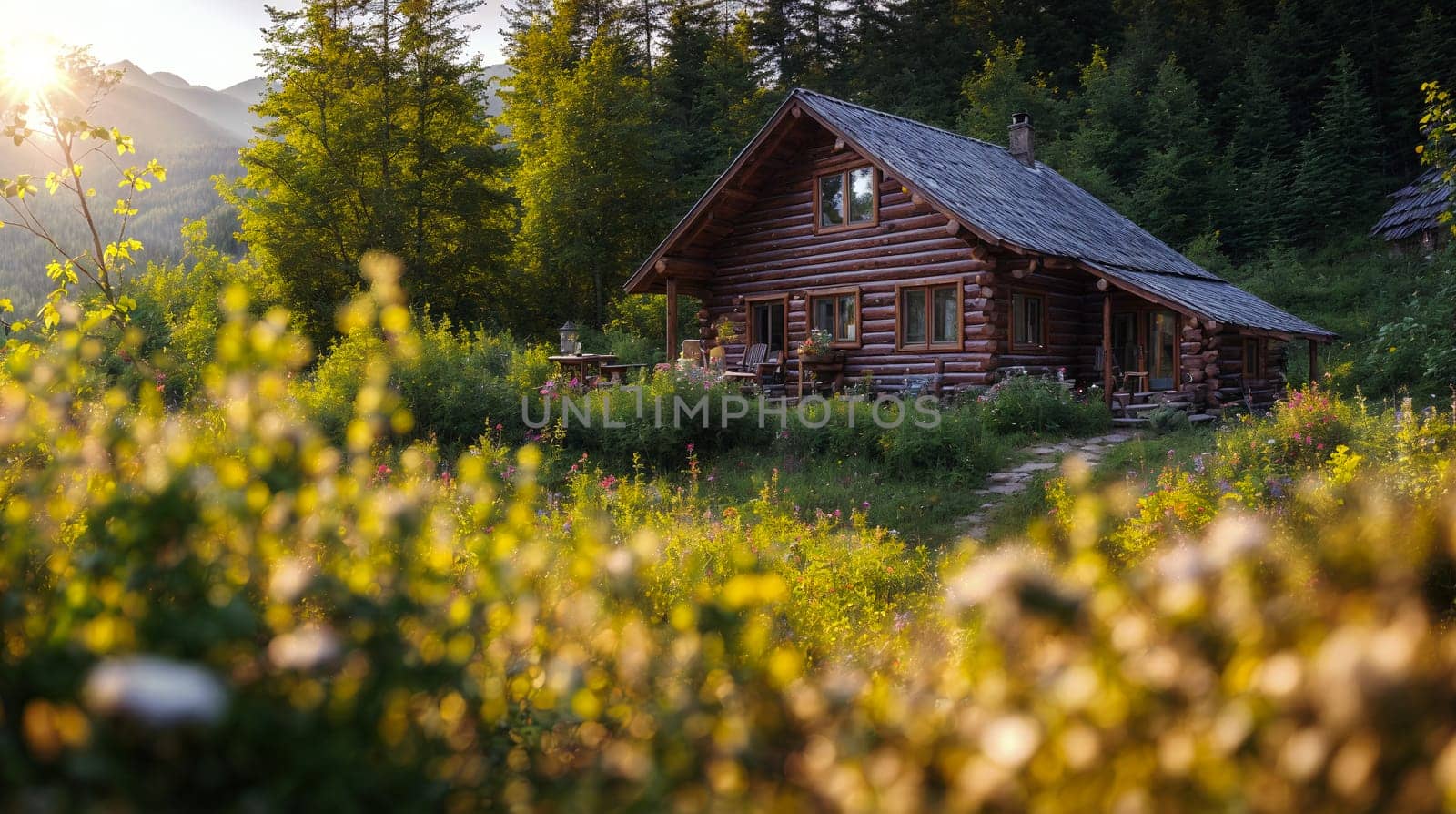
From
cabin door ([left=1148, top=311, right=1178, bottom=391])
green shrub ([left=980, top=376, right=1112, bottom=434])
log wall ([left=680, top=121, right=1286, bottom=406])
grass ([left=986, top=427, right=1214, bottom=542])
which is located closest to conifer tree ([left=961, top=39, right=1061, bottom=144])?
cabin door ([left=1148, top=311, right=1178, bottom=391])

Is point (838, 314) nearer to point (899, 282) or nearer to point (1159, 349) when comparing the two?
point (899, 282)

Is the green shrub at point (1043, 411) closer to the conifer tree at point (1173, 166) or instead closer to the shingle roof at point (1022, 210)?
the shingle roof at point (1022, 210)

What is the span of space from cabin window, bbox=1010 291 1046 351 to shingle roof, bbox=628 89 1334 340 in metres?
1.27

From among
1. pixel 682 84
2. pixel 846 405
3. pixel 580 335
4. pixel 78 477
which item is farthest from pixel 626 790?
pixel 682 84

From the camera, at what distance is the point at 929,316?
16.2 m

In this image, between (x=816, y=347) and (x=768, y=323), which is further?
(x=768, y=323)

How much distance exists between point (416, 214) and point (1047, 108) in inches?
A: 950

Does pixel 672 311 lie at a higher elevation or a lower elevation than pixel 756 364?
higher

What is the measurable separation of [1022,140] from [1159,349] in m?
6.38

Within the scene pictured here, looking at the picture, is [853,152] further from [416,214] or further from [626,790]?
[626,790]

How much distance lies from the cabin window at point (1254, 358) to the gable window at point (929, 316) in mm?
6568

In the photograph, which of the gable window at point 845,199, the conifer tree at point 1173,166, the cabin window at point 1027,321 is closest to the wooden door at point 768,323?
the gable window at point 845,199

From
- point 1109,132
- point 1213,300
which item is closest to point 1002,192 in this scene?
point 1213,300

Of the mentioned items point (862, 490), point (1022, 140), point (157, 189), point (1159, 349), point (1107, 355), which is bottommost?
point (862, 490)
